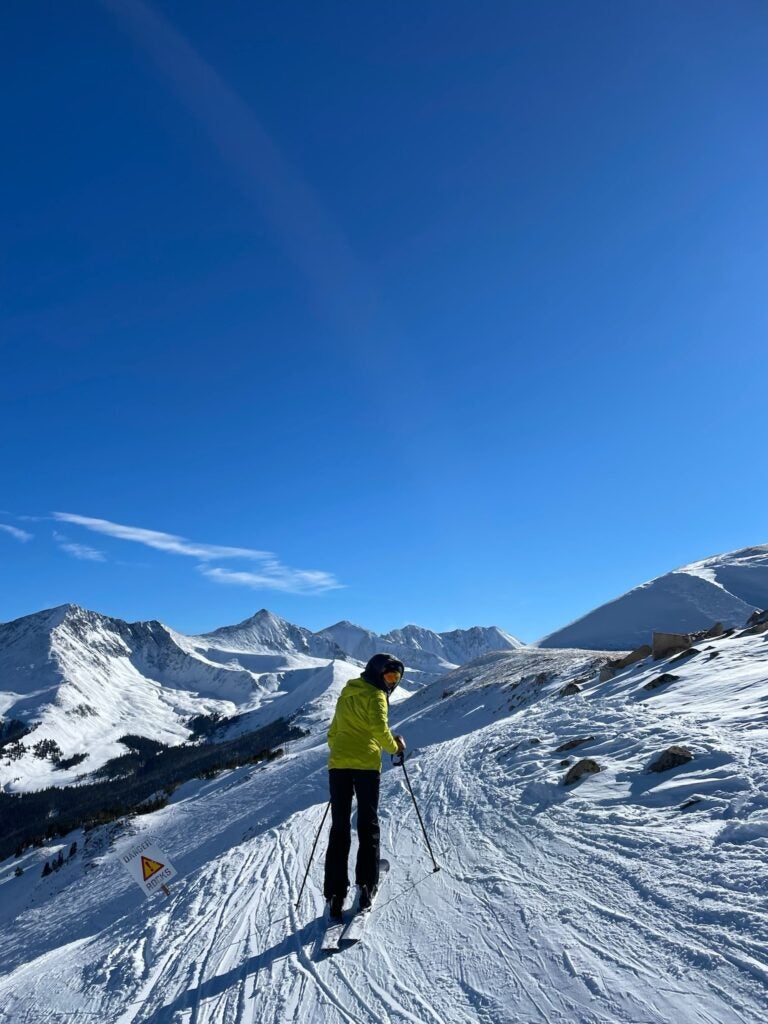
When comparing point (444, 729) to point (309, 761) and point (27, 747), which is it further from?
point (27, 747)

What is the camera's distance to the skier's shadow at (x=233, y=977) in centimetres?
447

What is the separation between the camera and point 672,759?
23.5 feet

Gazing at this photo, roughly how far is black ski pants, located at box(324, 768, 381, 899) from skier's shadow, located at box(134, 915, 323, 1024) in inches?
18.4

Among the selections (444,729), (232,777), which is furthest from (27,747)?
(444,729)

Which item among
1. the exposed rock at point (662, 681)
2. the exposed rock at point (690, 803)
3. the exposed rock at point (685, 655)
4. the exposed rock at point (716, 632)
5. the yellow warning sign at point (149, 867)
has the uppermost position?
the exposed rock at point (716, 632)

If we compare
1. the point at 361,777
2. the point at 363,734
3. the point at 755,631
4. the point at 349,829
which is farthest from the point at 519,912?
Result: the point at 755,631

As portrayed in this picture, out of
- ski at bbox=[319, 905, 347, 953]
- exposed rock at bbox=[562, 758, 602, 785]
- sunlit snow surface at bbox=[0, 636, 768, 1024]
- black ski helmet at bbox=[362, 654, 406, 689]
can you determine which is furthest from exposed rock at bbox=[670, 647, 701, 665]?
ski at bbox=[319, 905, 347, 953]

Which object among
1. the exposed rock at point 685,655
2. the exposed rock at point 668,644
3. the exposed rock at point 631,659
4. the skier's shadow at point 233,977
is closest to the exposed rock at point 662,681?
the exposed rock at point 685,655

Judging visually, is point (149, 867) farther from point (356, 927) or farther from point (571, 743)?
point (571, 743)

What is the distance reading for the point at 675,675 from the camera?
1306cm

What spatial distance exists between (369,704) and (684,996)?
3.20 meters

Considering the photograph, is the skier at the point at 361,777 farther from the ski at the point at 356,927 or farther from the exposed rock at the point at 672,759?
the exposed rock at the point at 672,759

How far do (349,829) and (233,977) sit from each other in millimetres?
1510

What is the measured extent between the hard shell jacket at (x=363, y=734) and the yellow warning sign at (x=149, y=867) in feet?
20.2
